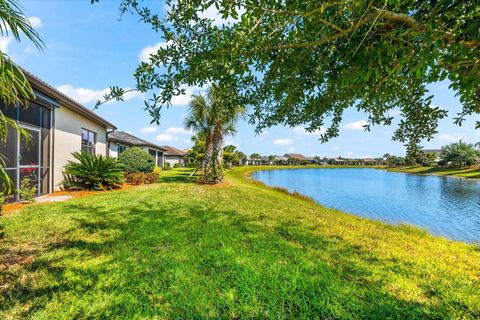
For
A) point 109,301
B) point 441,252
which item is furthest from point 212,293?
point 441,252

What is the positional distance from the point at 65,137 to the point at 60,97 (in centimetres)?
241

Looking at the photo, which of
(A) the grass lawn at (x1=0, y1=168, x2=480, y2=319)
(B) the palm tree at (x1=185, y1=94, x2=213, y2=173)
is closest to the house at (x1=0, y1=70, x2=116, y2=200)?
(A) the grass lawn at (x1=0, y1=168, x2=480, y2=319)

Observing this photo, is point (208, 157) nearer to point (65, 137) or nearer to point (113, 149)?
point (65, 137)

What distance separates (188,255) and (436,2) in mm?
4314

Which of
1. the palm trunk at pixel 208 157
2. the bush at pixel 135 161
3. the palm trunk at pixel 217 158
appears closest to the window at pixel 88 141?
the bush at pixel 135 161

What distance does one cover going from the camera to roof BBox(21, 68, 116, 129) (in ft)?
23.9

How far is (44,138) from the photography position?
30.0 feet

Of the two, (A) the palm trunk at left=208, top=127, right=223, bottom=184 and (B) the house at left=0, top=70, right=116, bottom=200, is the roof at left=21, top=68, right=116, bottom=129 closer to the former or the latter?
(B) the house at left=0, top=70, right=116, bottom=200

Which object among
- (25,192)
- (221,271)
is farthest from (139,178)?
(221,271)

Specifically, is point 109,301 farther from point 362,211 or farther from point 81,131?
point 362,211

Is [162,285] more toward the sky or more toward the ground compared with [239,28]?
more toward the ground

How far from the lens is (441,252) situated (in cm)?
507

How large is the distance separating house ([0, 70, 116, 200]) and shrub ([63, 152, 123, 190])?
1.49 ft

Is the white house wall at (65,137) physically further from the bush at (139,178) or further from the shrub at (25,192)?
the bush at (139,178)
